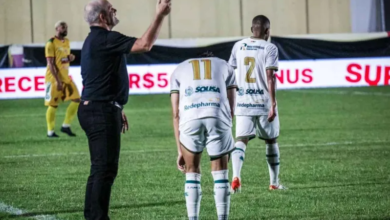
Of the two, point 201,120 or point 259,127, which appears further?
point 259,127

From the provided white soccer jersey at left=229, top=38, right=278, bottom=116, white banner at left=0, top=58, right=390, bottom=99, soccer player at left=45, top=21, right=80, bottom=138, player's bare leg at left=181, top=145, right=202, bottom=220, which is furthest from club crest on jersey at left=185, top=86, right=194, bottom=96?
white banner at left=0, top=58, right=390, bottom=99

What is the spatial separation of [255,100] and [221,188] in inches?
112

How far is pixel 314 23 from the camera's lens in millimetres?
35500

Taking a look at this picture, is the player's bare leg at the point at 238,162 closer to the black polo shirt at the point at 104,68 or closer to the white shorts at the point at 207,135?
the white shorts at the point at 207,135

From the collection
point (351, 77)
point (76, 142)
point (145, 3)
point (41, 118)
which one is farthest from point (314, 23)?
point (76, 142)

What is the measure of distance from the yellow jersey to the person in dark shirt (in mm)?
9688

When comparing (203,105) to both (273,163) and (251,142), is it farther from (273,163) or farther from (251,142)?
(251,142)

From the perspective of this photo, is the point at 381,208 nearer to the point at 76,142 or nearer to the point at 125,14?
the point at 76,142

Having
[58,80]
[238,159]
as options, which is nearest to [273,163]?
[238,159]

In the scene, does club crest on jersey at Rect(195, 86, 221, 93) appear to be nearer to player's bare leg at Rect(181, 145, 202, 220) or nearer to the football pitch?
player's bare leg at Rect(181, 145, 202, 220)

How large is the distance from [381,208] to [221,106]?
2.17 metres

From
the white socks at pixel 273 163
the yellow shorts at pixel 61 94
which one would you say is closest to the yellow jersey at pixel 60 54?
the yellow shorts at pixel 61 94

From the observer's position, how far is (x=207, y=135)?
7434 millimetres

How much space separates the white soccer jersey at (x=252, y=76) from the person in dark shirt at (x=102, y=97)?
2.81 meters
